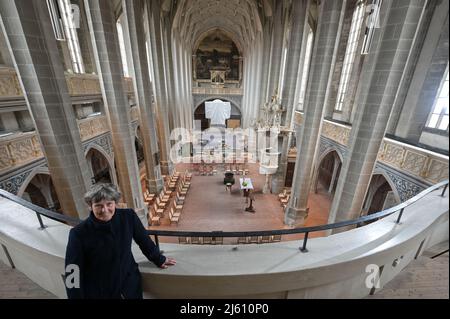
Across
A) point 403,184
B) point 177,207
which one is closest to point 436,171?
point 403,184

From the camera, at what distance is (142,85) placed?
8.68 metres

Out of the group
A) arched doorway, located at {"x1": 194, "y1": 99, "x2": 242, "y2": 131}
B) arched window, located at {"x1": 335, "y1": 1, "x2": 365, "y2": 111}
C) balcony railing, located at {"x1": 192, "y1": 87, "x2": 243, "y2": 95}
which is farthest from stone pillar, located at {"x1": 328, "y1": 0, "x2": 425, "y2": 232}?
arched doorway, located at {"x1": 194, "y1": 99, "x2": 242, "y2": 131}

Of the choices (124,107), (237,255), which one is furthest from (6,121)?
(237,255)

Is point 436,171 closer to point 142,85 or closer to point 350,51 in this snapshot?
point 350,51

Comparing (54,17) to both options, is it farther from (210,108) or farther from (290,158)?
(210,108)

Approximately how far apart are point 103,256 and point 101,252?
0.03 m

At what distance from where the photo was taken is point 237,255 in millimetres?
1863

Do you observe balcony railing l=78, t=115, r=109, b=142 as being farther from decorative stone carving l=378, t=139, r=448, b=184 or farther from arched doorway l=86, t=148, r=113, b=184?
decorative stone carving l=378, t=139, r=448, b=184

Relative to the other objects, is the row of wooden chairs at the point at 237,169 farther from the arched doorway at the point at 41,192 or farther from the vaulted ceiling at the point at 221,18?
the vaulted ceiling at the point at 221,18

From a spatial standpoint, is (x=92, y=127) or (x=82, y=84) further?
(x=92, y=127)

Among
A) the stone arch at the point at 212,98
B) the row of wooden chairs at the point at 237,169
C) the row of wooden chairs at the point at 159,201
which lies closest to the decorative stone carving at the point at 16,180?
the row of wooden chairs at the point at 159,201

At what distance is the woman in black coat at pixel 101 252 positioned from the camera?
51.8 inches

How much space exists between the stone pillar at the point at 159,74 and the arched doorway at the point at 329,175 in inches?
363

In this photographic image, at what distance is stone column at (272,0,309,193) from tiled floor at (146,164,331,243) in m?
1.45
